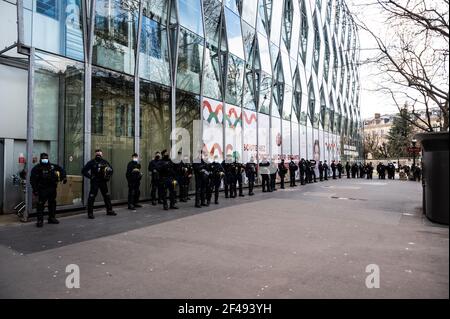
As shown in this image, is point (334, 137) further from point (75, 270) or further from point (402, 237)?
point (75, 270)

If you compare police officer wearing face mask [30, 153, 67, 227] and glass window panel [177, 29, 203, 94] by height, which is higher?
glass window panel [177, 29, 203, 94]

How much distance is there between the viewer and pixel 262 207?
11117mm

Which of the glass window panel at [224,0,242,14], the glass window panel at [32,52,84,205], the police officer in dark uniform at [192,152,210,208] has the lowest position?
the police officer in dark uniform at [192,152,210,208]

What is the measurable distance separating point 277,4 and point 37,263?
77.5 ft

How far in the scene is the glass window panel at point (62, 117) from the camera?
386 inches

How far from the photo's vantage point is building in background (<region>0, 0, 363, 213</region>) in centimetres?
1002

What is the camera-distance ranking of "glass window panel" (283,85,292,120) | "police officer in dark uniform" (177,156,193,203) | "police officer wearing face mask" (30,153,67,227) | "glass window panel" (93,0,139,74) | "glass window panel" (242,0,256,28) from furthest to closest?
"glass window panel" (283,85,292,120), "glass window panel" (242,0,256,28), "police officer in dark uniform" (177,156,193,203), "glass window panel" (93,0,139,74), "police officer wearing face mask" (30,153,67,227)

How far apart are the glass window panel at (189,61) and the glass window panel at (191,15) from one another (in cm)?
33

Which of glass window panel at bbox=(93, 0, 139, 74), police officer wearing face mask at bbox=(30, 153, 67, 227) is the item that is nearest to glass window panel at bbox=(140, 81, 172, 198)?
glass window panel at bbox=(93, 0, 139, 74)

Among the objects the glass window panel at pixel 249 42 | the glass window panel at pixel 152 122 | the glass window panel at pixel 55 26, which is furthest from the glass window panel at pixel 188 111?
the glass window panel at pixel 249 42

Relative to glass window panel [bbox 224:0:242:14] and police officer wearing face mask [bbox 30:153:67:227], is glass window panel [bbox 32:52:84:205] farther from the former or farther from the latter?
glass window panel [bbox 224:0:242:14]

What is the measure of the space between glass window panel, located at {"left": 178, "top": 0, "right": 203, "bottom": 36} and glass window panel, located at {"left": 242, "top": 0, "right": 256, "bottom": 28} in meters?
4.79

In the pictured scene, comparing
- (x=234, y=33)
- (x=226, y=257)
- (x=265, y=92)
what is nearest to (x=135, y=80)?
(x=234, y=33)
